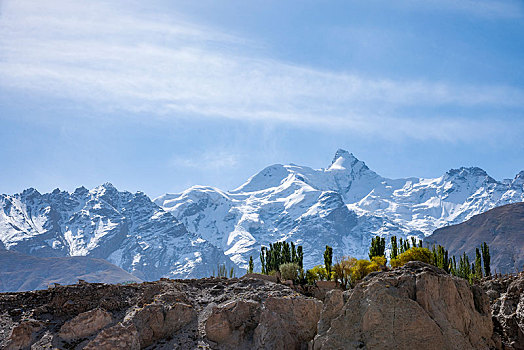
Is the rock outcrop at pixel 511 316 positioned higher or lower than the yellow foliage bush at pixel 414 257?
lower

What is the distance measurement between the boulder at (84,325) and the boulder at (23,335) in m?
2.28

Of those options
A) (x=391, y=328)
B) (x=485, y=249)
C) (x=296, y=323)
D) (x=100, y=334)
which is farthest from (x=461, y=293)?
(x=485, y=249)

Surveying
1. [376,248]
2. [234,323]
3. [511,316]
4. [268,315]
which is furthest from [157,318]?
[376,248]

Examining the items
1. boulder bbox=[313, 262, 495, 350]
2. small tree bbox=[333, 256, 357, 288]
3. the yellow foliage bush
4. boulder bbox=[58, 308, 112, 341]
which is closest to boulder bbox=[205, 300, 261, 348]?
boulder bbox=[313, 262, 495, 350]

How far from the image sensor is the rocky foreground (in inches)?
1407

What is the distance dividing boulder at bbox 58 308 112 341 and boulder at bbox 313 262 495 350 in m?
19.3

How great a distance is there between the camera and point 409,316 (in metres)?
35.2

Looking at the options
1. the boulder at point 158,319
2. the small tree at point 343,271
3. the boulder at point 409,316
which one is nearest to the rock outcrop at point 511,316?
the boulder at point 409,316

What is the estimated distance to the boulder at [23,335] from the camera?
151 feet

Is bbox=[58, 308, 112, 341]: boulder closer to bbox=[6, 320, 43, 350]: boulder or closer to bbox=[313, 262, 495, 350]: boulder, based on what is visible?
bbox=[6, 320, 43, 350]: boulder

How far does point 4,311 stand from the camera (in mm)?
50094

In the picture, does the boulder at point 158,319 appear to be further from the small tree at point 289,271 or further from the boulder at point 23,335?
the small tree at point 289,271

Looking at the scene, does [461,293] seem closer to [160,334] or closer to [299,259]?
[160,334]

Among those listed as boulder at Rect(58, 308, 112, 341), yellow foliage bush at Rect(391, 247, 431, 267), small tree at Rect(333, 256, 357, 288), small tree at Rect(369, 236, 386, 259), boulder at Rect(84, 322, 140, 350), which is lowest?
boulder at Rect(84, 322, 140, 350)
